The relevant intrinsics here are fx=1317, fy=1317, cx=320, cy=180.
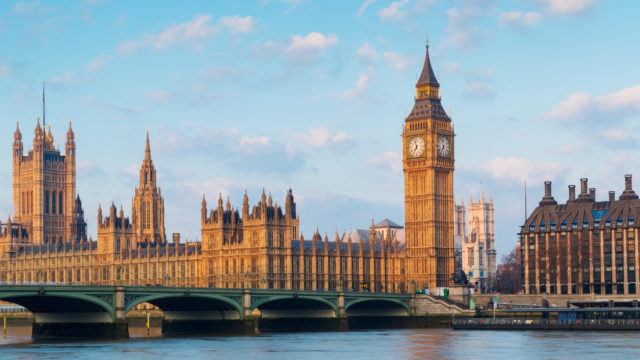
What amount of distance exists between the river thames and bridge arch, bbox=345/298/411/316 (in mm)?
20379

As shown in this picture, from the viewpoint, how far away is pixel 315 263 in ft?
526

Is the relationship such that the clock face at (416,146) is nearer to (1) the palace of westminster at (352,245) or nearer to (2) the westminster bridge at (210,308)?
(1) the palace of westminster at (352,245)

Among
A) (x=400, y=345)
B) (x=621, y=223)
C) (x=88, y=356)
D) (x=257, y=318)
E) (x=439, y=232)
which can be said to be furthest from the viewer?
(x=439, y=232)

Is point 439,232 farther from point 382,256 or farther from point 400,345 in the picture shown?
point 400,345

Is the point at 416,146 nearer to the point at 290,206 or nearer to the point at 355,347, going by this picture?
the point at 290,206

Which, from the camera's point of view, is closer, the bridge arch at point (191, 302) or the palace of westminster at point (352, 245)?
the bridge arch at point (191, 302)

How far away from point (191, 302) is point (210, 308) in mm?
4907

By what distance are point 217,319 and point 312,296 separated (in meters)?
9.71

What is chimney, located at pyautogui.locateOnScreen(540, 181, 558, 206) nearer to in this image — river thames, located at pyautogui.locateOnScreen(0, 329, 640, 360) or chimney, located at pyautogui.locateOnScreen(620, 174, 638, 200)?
chimney, located at pyautogui.locateOnScreen(620, 174, 638, 200)

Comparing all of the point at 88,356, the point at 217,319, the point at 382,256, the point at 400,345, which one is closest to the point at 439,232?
the point at 382,256

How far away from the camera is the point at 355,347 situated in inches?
3878

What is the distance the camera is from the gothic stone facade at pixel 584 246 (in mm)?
151500

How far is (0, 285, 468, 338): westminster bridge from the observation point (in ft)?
347

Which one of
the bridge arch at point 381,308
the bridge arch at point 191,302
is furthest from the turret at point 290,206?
the bridge arch at point 191,302
